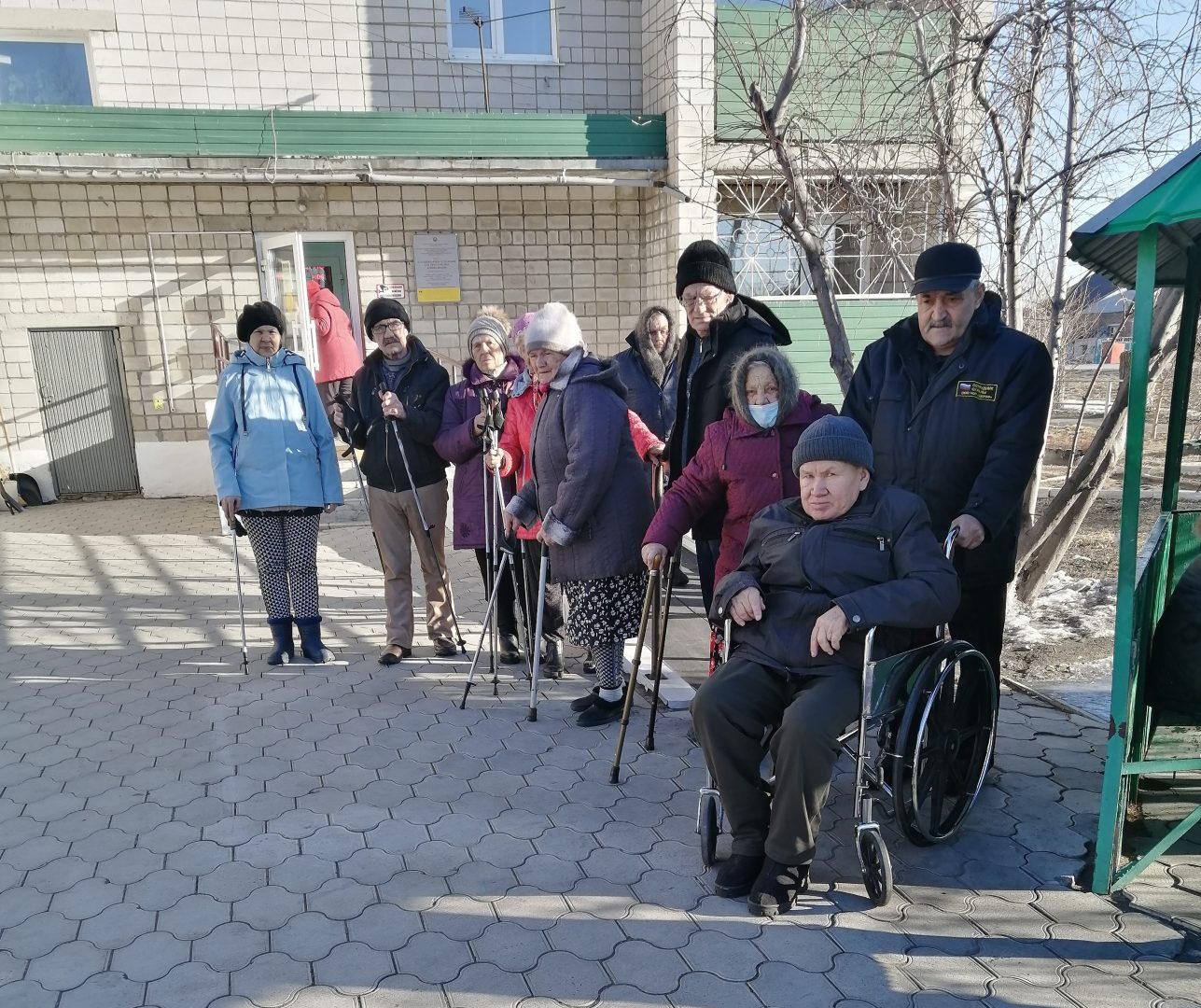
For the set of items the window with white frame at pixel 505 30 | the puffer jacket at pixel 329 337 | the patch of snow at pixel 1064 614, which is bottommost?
the patch of snow at pixel 1064 614

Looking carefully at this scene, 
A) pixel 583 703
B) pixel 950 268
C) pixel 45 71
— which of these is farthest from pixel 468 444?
pixel 45 71

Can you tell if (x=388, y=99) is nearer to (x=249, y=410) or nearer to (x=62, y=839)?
(x=249, y=410)

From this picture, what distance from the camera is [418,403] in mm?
4719

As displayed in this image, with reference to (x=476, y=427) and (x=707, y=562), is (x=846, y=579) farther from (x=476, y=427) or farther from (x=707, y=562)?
(x=476, y=427)

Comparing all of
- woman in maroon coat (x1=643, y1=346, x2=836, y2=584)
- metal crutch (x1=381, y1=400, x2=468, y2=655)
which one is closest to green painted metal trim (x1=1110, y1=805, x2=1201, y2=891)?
woman in maroon coat (x1=643, y1=346, x2=836, y2=584)

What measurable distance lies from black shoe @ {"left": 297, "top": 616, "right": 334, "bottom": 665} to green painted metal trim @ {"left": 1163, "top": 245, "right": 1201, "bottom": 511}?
3984 millimetres

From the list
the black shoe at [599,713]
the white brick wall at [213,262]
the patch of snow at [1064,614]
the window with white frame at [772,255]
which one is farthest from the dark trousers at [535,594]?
the white brick wall at [213,262]

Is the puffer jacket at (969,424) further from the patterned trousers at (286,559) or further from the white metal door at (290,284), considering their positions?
the white metal door at (290,284)

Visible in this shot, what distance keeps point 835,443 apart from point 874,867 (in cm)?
126

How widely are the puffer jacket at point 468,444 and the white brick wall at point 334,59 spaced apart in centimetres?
614

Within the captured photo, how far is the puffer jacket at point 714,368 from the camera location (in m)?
3.64

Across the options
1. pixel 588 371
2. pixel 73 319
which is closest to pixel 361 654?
pixel 588 371

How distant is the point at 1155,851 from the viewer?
2.58m

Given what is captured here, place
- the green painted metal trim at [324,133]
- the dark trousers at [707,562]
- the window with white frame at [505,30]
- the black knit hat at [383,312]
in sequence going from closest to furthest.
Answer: the dark trousers at [707,562]
the black knit hat at [383,312]
the green painted metal trim at [324,133]
the window with white frame at [505,30]
